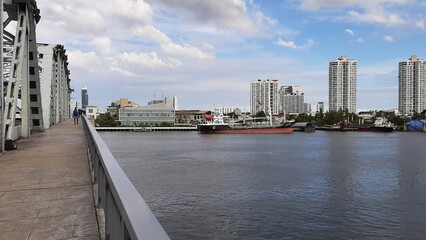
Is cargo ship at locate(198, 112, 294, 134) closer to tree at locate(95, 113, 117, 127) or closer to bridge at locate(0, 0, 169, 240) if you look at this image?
tree at locate(95, 113, 117, 127)

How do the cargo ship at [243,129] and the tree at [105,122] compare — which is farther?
the tree at [105,122]

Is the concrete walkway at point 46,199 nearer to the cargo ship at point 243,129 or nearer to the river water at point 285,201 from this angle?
the river water at point 285,201

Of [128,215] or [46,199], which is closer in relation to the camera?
[128,215]

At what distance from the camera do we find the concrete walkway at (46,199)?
4.90 meters

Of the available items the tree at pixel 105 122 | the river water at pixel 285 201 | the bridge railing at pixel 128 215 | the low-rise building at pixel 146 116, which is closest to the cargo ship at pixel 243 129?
the low-rise building at pixel 146 116

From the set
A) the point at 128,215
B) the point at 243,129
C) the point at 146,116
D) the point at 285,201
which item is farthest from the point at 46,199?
the point at 146,116

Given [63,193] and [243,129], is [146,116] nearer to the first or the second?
[243,129]

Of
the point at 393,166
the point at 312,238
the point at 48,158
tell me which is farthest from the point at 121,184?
the point at 393,166

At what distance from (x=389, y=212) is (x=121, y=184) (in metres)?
16.8

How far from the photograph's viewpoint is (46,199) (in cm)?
657

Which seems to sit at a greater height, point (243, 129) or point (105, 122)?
point (105, 122)

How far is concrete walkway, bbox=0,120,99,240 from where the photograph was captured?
16.1 ft

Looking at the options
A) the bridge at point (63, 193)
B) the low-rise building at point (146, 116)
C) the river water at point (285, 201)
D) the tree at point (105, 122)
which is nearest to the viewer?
the bridge at point (63, 193)

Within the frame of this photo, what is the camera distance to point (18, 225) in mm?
5195
